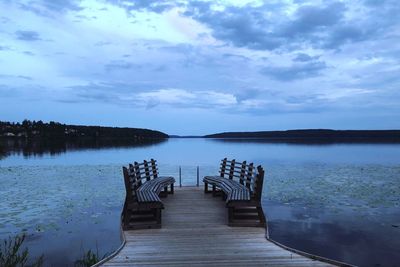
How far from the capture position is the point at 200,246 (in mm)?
8102

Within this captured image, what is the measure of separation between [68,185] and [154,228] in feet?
52.6

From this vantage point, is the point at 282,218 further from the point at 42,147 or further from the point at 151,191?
the point at 42,147

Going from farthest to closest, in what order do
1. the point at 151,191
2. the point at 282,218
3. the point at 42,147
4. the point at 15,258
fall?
the point at 42,147, the point at 282,218, the point at 151,191, the point at 15,258

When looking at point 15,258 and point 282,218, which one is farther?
point 282,218

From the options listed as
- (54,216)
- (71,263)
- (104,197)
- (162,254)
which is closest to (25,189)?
(104,197)

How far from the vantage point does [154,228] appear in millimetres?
9656

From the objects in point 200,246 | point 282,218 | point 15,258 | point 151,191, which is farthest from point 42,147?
point 200,246

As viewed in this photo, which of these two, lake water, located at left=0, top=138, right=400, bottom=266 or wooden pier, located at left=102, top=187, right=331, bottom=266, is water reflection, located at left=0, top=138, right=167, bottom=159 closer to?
lake water, located at left=0, top=138, right=400, bottom=266

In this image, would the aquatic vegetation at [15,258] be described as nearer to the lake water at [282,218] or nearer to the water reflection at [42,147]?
the lake water at [282,218]

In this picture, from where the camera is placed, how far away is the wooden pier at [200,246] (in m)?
7.06

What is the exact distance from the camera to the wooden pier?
706 centimetres

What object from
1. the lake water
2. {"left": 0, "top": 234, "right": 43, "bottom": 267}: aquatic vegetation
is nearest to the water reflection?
the lake water

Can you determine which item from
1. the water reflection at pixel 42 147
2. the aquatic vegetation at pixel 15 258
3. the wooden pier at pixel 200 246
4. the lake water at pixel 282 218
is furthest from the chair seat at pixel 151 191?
the water reflection at pixel 42 147

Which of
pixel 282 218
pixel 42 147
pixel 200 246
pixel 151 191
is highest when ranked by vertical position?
pixel 151 191
